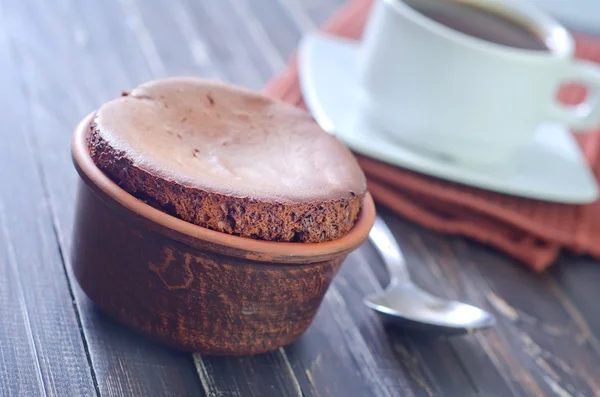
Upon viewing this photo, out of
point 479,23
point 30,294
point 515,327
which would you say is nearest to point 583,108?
point 479,23

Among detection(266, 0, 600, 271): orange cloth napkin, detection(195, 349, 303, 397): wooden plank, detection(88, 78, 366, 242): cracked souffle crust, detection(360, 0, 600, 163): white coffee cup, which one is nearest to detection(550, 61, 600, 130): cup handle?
detection(360, 0, 600, 163): white coffee cup

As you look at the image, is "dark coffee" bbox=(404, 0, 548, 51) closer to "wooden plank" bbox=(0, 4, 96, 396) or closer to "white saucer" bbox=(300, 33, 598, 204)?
"white saucer" bbox=(300, 33, 598, 204)

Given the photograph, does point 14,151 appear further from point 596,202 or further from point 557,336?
point 596,202

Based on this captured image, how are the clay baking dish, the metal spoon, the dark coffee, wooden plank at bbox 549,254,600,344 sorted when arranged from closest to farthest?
1. the clay baking dish
2. the metal spoon
3. wooden plank at bbox 549,254,600,344
4. the dark coffee

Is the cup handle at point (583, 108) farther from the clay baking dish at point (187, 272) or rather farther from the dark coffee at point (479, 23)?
the clay baking dish at point (187, 272)

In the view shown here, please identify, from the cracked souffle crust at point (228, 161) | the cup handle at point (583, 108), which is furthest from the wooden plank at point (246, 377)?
the cup handle at point (583, 108)

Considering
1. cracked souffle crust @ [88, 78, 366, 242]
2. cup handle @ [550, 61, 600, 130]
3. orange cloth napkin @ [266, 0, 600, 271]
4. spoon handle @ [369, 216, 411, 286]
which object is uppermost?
cracked souffle crust @ [88, 78, 366, 242]

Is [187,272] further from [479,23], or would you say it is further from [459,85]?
[479,23]
